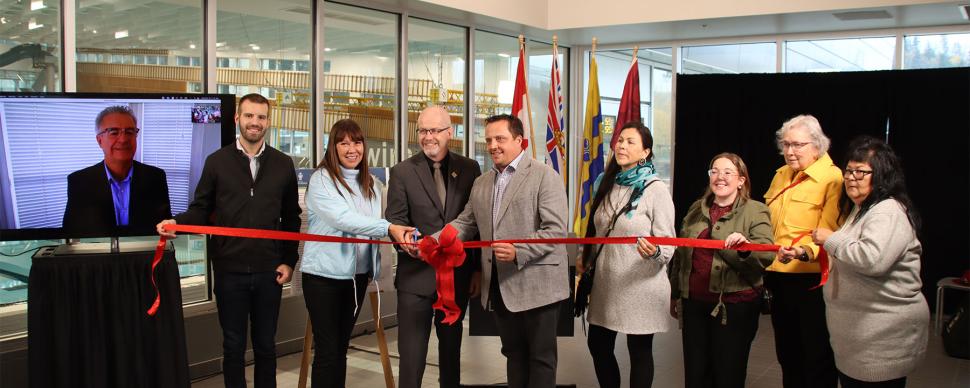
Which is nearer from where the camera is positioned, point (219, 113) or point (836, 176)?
point (836, 176)

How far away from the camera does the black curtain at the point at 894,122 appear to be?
23.8ft

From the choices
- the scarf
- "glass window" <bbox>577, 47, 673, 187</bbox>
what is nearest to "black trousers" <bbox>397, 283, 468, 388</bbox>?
the scarf

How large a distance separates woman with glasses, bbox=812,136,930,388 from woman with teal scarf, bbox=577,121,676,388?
73 cm

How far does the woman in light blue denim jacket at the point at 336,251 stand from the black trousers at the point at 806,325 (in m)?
1.88

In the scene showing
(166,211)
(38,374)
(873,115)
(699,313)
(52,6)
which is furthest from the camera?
(873,115)

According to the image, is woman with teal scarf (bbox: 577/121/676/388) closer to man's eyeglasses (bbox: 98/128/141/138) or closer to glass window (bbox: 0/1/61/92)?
man's eyeglasses (bbox: 98/128/141/138)

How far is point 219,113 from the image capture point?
399 cm

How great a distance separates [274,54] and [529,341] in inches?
136

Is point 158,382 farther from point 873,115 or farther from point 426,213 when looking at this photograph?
point 873,115

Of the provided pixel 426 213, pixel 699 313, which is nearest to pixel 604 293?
pixel 699 313

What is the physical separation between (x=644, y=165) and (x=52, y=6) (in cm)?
343

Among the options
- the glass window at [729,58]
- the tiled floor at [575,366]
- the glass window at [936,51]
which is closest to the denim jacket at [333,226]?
the tiled floor at [575,366]

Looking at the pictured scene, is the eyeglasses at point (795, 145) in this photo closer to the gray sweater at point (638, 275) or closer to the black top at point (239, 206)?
the gray sweater at point (638, 275)

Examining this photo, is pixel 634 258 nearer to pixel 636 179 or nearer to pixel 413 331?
pixel 636 179
